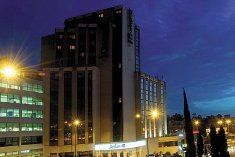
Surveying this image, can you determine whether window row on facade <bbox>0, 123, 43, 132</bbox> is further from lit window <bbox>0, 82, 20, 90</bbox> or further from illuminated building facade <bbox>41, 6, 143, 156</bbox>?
lit window <bbox>0, 82, 20, 90</bbox>

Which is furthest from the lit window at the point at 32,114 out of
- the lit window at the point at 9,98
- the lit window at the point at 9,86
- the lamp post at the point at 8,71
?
the lamp post at the point at 8,71

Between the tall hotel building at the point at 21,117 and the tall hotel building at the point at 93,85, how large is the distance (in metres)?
3.76

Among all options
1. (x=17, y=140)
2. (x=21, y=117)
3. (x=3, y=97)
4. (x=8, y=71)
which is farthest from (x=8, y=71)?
(x=21, y=117)

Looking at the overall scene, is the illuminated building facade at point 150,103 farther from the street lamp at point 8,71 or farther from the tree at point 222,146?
the street lamp at point 8,71

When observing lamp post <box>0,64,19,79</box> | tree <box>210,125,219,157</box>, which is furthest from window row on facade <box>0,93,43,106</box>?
lamp post <box>0,64,19,79</box>

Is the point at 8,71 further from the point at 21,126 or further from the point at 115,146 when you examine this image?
the point at 115,146

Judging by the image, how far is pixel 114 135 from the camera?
106875 millimetres

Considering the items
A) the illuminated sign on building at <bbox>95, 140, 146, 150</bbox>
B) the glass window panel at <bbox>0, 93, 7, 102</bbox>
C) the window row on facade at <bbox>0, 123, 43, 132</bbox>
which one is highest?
the glass window panel at <bbox>0, 93, 7, 102</bbox>

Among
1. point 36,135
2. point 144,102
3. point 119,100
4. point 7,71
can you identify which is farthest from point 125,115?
point 7,71

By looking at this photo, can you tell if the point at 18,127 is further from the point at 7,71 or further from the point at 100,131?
the point at 7,71

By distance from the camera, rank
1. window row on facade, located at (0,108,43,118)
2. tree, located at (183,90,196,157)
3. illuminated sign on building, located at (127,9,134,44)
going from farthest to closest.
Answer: illuminated sign on building, located at (127,9,134,44) → window row on facade, located at (0,108,43,118) → tree, located at (183,90,196,157)

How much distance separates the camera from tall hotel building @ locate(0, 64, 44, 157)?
3364 inches

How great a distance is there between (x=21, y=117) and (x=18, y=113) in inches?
58.7

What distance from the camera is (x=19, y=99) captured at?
90750 millimetres
